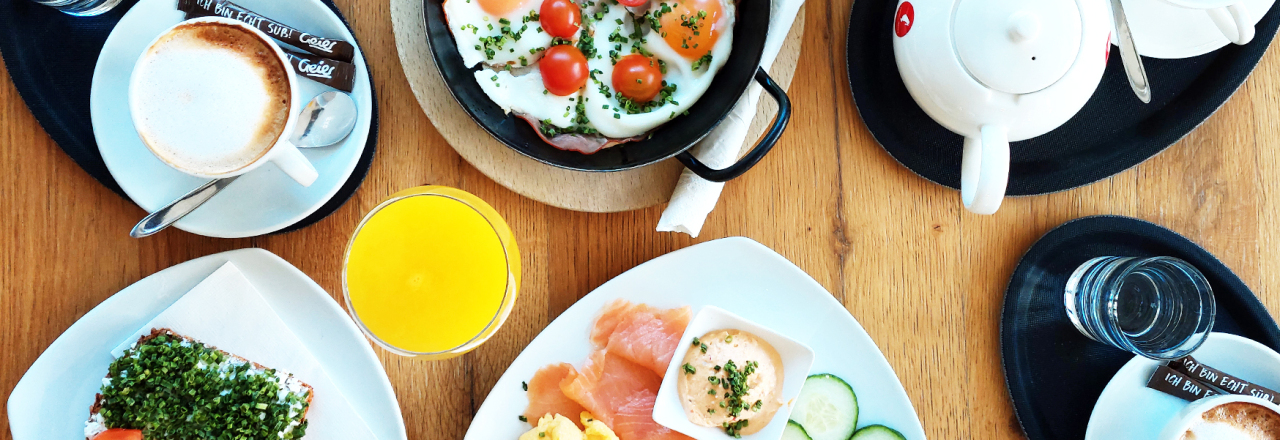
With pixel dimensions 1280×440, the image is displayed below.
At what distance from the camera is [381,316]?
1247mm

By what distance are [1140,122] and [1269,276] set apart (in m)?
0.44

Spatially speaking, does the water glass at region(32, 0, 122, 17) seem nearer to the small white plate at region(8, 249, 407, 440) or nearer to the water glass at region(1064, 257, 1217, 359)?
the small white plate at region(8, 249, 407, 440)

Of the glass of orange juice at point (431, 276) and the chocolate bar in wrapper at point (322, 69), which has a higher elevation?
the chocolate bar in wrapper at point (322, 69)

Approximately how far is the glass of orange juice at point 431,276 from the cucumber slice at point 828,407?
0.61m

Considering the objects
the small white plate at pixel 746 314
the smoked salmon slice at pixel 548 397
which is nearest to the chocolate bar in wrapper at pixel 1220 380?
the small white plate at pixel 746 314

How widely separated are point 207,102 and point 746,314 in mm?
1005

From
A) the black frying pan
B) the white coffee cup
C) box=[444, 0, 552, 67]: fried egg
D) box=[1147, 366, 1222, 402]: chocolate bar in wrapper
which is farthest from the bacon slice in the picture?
box=[1147, 366, 1222, 402]: chocolate bar in wrapper

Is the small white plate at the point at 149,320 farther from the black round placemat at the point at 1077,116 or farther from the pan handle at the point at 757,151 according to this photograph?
the black round placemat at the point at 1077,116

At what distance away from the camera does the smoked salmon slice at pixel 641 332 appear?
4.53 ft

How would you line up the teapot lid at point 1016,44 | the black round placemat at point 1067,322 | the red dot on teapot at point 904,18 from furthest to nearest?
the black round placemat at point 1067,322, the red dot on teapot at point 904,18, the teapot lid at point 1016,44

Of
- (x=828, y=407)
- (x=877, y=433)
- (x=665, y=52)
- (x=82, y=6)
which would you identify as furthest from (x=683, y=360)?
(x=82, y=6)

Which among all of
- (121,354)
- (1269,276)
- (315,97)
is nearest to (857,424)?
(1269,276)

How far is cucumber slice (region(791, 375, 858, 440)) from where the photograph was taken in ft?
4.66

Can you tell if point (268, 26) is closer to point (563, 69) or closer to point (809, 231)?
point (563, 69)
